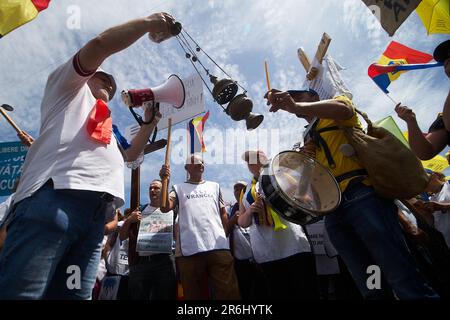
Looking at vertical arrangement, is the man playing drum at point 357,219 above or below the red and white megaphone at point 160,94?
below

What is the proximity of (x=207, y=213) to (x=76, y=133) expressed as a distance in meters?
2.24

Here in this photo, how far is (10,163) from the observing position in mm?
4949

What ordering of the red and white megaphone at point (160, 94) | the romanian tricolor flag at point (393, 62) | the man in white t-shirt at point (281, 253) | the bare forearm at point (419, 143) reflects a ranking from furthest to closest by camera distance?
the romanian tricolor flag at point (393, 62)
the man in white t-shirt at point (281, 253)
the red and white megaphone at point (160, 94)
the bare forearm at point (419, 143)

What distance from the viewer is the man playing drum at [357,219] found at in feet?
6.19

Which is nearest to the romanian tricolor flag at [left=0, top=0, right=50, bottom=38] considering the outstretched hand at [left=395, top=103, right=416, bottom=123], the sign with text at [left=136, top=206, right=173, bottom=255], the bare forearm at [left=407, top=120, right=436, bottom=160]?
the sign with text at [left=136, top=206, right=173, bottom=255]

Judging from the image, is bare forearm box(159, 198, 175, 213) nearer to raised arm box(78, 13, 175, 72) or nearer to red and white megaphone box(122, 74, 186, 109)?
red and white megaphone box(122, 74, 186, 109)

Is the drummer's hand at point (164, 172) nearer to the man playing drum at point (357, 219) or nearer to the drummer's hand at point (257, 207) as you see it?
the drummer's hand at point (257, 207)

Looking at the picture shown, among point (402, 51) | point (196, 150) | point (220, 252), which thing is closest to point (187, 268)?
point (220, 252)

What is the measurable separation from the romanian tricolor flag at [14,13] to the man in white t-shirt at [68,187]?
1.79 meters

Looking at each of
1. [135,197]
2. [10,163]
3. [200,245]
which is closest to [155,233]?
[135,197]

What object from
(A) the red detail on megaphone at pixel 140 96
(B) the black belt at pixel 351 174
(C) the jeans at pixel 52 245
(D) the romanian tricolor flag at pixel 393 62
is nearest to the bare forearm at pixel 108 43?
(C) the jeans at pixel 52 245

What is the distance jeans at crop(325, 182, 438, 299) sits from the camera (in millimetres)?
1862

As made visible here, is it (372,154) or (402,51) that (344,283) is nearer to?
(372,154)

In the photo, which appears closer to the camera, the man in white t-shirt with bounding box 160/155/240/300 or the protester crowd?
the protester crowd
